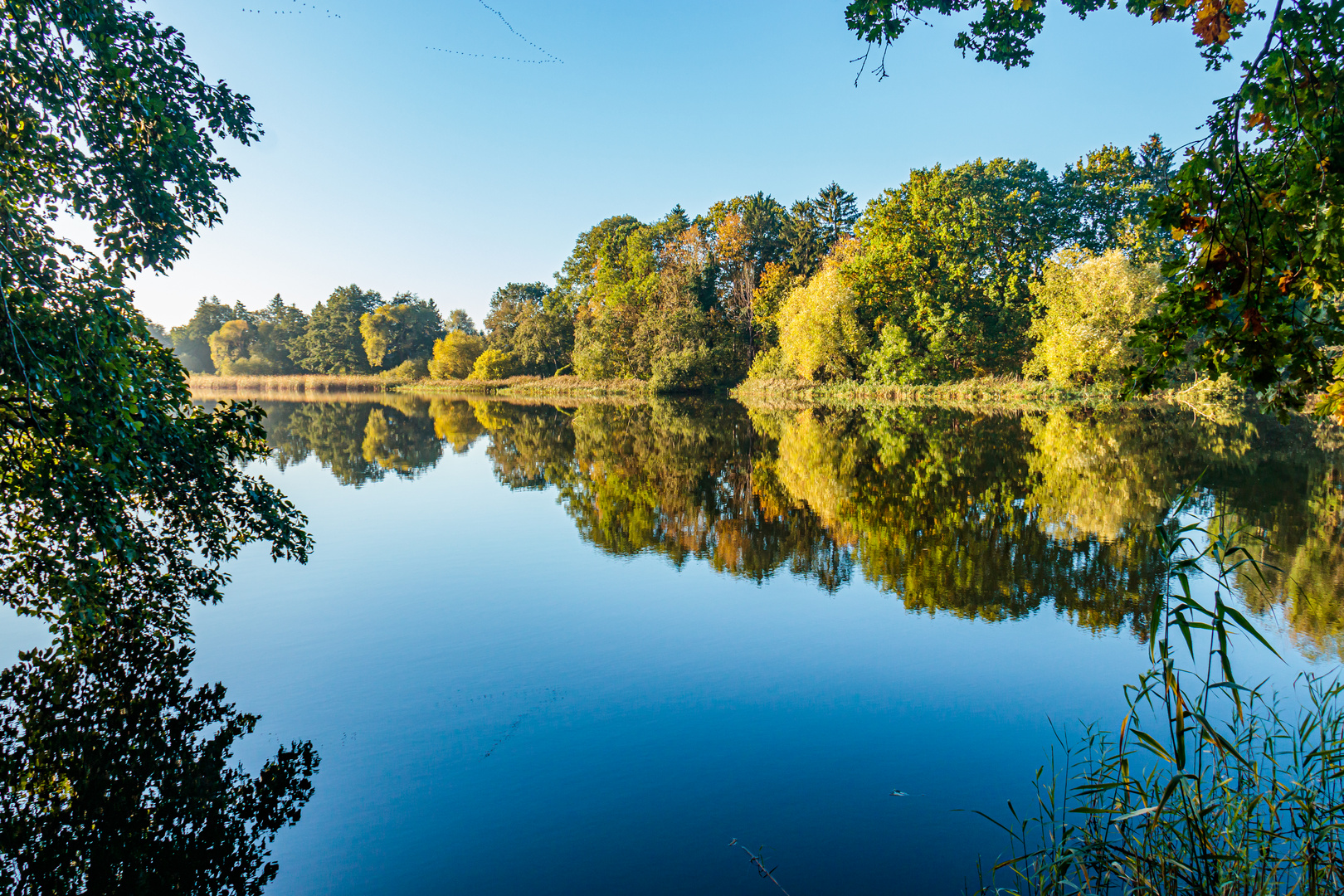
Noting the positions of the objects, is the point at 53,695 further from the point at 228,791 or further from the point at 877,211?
the point at 877,211

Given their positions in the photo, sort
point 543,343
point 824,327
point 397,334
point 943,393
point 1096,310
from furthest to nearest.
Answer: point 397,334
point 543,343
point 824,327
point 943,393
point 1096,310

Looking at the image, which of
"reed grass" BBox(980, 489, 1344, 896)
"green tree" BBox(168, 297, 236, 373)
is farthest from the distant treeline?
"green tree" BBox(168, 297, 236, 373)

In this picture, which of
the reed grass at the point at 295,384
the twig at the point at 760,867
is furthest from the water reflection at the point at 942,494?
the reed grass at the point at 295,384

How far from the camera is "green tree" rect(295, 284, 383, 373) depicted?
86.4 meters

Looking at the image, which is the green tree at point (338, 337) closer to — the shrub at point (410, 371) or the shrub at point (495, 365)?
the shrub at point (410, 371)

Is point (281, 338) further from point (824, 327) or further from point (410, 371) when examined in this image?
point (824, 327)

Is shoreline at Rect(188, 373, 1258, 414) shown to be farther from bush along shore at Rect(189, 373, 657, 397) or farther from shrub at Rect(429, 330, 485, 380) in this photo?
shrub at Rect(429, 330, 485, 380)

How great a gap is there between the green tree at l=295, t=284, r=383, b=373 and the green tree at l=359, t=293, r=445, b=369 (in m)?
1.29

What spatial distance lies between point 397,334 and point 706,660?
3354 inches

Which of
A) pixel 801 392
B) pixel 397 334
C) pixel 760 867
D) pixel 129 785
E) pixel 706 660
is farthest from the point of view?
pixel 397 334

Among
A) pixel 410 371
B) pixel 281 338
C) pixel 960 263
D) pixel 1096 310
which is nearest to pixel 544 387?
pixel 410 371

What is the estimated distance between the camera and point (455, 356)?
71.4 metres

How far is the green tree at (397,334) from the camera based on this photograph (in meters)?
82.3

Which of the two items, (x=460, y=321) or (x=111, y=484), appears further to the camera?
(x=460, y=321)
